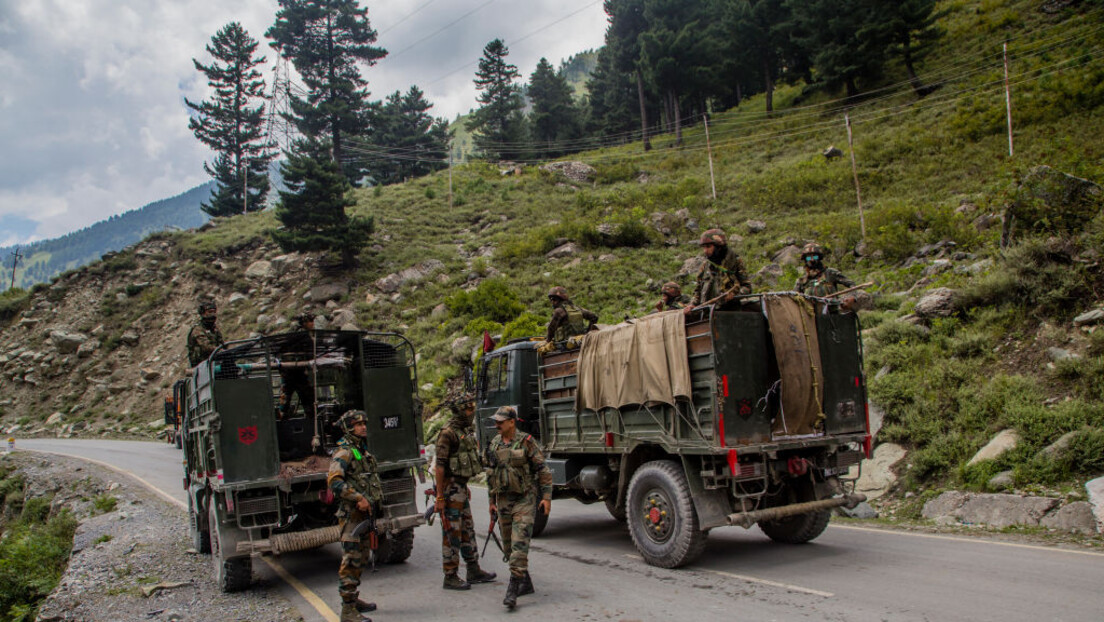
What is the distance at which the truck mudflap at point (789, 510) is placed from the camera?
6570 mm

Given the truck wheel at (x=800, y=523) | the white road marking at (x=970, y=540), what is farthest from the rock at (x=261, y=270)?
the white road marking at (x=970, y=540)

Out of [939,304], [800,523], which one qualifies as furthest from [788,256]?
[800,523]

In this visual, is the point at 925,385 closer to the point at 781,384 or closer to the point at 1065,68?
the point at 781,384

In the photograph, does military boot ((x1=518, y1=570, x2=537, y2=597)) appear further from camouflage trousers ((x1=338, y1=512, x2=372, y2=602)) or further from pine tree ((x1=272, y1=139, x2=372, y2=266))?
pine tree ((x1=272, y1=139, x2=372, y2=266))

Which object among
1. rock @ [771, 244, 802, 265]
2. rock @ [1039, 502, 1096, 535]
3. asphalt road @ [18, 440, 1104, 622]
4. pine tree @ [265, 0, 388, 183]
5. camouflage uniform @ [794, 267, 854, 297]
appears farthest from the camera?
pine tree @ [265, 0, 388, 183]

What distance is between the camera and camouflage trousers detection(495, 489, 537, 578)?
19.8 ft

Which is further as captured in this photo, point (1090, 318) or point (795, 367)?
point (1090, 318)

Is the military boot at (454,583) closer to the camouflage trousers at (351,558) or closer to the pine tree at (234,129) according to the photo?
the camouflage trousers at (351,558)

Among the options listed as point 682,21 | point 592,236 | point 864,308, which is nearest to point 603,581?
point 864,308

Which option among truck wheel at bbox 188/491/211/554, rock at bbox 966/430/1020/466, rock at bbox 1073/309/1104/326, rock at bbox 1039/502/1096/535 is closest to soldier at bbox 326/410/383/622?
truck wheel at bbox 188/491/211/554

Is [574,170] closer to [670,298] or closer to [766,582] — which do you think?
[670,298]

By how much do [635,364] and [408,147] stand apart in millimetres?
59552

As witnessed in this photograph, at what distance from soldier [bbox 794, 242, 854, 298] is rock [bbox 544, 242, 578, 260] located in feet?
72.6

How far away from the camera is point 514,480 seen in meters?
6.37
